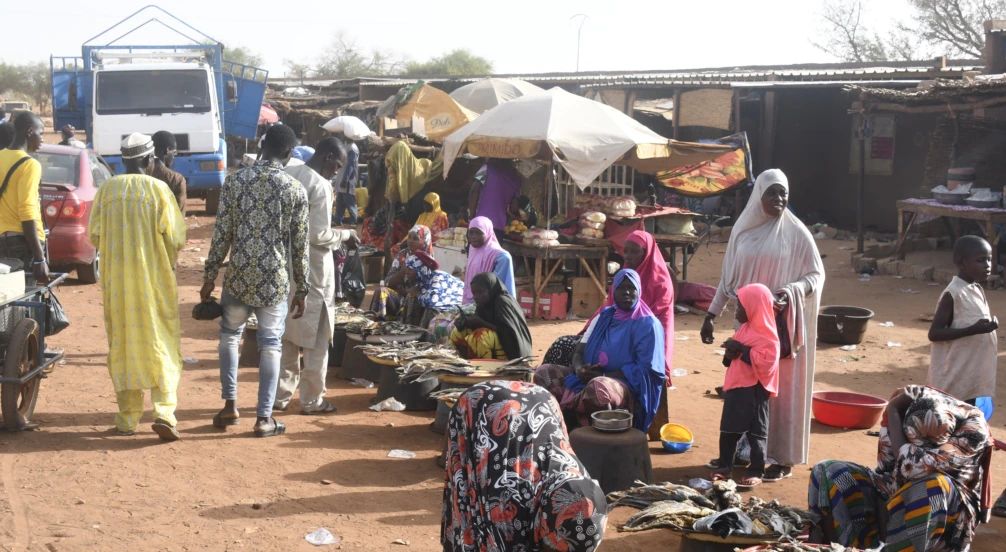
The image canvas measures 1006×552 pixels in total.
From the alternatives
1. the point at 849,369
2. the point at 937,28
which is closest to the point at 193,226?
the point at 849,369

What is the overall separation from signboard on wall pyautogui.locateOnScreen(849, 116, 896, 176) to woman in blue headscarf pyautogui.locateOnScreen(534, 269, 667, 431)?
13022mm

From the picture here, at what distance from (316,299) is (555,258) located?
5103 mm

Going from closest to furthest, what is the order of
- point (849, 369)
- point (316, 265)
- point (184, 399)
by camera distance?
point (316, 265) → point (184, 399) → point (849, 369)

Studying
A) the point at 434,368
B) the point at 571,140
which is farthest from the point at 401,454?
the point at 571,140

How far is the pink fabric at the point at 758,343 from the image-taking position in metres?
5.43

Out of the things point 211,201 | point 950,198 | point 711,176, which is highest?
point 711,176

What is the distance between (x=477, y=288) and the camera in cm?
658

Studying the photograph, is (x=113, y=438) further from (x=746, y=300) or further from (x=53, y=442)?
(x=746, y=300)

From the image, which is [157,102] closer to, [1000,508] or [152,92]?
[152,92]

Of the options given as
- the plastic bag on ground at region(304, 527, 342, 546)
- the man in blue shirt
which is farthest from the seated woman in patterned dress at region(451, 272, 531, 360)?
the man in blue shirt

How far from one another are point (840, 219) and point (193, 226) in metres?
12.0

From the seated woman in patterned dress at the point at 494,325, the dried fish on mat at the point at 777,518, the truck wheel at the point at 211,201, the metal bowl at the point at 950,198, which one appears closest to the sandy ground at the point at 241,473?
the dried fish on mat at the point at 777,518

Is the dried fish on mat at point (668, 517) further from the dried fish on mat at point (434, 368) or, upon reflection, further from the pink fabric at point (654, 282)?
the pink fabric at point (654, 282)

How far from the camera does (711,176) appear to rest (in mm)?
13344
